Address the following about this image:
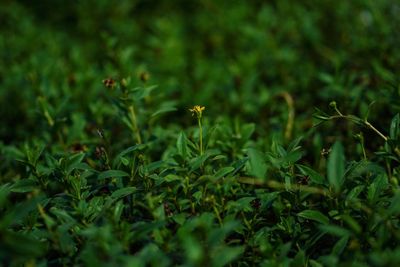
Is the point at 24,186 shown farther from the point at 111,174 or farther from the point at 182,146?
the point at 182,146

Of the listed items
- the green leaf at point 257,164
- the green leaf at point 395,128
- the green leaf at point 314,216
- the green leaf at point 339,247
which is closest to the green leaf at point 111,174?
the green leaf at point 257,164

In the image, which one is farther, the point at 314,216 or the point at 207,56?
the point at 207,56

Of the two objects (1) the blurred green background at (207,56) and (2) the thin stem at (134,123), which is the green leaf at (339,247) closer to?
(1) the blurred green background at (207,56)

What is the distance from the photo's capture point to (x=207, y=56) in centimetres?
356

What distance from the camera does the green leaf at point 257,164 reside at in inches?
59.7

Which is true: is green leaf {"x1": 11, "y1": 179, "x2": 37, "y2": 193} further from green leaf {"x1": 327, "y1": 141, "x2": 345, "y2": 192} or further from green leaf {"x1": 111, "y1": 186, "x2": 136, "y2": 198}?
green leaf {"x1": 327, "y1": 141, "x2": 345, "y2": 192}

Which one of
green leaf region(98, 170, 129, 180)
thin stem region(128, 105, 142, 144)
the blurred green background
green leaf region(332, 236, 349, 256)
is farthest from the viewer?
the blurred green background

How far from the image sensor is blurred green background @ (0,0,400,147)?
264cm

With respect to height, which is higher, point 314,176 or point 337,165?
point 337,165

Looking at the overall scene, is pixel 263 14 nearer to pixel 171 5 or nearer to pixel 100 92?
pixel 171 5

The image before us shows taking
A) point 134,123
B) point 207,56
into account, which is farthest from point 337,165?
point 207,56

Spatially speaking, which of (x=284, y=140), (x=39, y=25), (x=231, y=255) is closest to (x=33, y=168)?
(x=231, y=255)

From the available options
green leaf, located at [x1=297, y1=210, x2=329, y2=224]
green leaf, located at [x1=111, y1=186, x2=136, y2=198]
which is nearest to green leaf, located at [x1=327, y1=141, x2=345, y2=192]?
green leaf, located at [x1=297, y1=210, x2=329, y2=224]

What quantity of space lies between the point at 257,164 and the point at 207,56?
2141 mm
